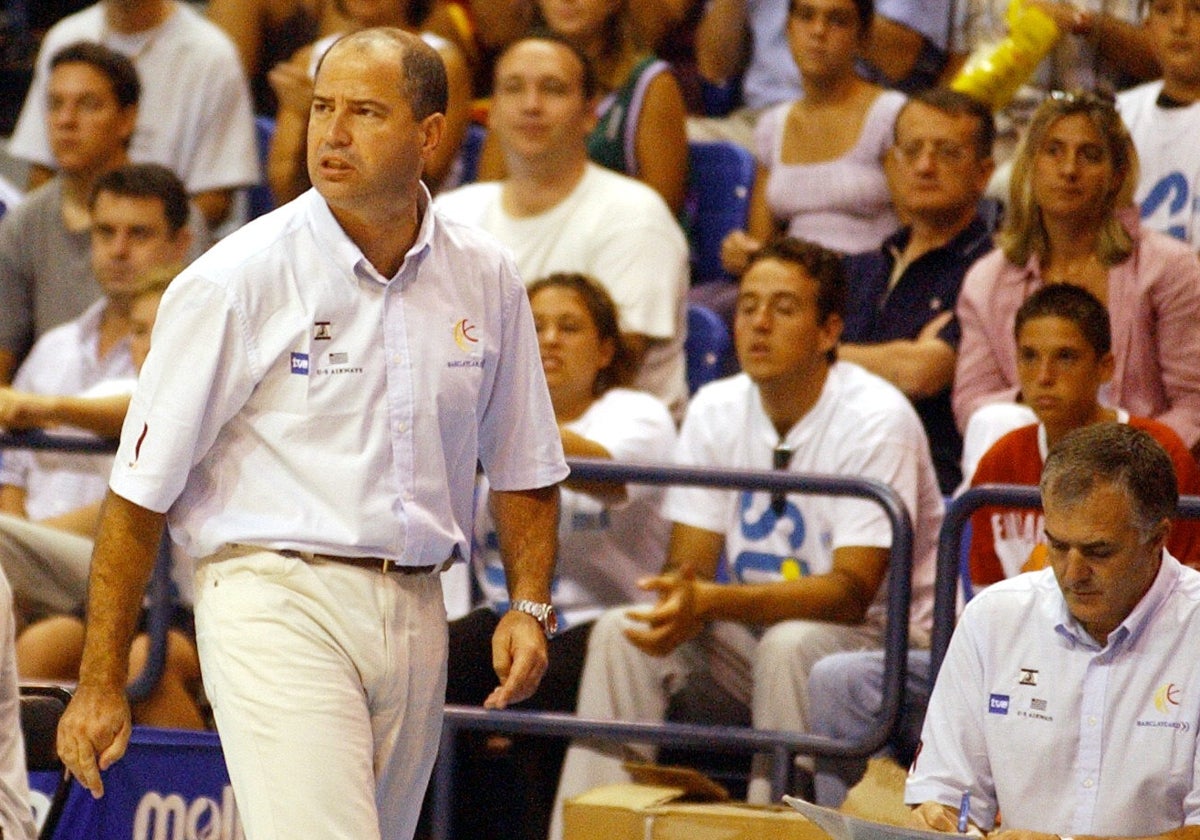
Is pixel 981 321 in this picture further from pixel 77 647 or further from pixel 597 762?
pixel 77 647

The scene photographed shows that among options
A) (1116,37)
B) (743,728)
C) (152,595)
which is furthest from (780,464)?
(1116,37)

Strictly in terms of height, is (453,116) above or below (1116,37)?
below

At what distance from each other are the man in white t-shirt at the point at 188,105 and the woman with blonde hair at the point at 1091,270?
3.14 meters

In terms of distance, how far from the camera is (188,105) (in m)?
7.81

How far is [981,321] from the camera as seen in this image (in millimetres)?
5953

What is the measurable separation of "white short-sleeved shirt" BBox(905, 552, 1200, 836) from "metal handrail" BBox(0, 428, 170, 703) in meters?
2.28

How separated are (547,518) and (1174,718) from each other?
124cm

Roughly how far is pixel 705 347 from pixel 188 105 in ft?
7.82

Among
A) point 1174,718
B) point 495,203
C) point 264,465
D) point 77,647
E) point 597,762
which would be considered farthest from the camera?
point 495,203

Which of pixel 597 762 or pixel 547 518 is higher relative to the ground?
pixel 547 518

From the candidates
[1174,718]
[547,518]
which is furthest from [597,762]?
[1174,718]

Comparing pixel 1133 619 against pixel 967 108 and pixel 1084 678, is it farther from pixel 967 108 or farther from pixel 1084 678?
pixel 967 108

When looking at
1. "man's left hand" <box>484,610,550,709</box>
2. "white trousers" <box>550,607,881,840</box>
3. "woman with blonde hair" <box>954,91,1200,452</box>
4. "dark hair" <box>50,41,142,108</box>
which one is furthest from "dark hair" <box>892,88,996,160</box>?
"man's left hand" <box>484,610,550,709</box>

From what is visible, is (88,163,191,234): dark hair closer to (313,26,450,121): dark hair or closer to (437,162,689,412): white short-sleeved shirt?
Result: (437,162,689,412): white short-sleeved shirt
